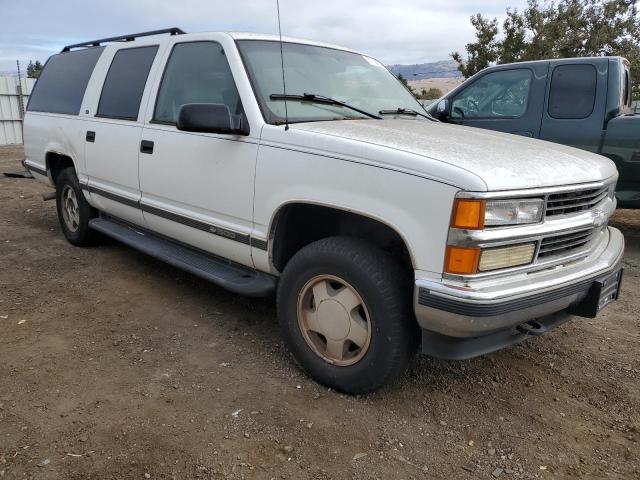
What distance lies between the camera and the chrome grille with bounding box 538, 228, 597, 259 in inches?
97.8

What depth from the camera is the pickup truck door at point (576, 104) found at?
548 centimetres

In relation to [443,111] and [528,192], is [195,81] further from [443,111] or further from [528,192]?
[443,111]

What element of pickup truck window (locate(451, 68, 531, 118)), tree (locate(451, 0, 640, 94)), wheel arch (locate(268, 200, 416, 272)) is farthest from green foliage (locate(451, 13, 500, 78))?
wheel arch (locate(268, 200, 416, 272))

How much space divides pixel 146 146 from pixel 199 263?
0.97 metres

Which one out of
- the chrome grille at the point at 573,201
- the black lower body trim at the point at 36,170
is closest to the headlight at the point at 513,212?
the chrome grille at the point at 573,201

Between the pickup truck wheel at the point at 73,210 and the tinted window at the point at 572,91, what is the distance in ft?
16.0

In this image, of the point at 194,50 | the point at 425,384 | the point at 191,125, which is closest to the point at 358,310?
the point at 425,384

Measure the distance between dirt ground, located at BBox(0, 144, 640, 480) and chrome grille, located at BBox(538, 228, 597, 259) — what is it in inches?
33.8

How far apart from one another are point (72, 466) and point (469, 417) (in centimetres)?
189

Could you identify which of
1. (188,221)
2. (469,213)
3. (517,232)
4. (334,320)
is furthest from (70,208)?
(517,232)

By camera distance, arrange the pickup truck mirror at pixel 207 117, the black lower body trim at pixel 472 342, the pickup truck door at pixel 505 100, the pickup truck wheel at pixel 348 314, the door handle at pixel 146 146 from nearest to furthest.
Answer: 1. the black lower body trim at pixel 472 342
2. the pickup truck wheel at pixel 348 314
3. the pickup truck mirror at pixel 207 117
4. the door handle at pixel 146 146
5. the pickup truck door at pixel 505 100

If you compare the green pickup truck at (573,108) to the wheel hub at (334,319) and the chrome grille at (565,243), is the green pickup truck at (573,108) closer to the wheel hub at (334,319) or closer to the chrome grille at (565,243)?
the chrome grille at (565,243)

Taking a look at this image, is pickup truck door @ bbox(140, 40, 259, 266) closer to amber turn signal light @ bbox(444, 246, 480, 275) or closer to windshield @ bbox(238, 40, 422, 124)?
windshield @ bbox(238, 40, 422, 124)

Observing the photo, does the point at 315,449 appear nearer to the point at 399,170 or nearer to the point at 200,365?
the point at 200,365
